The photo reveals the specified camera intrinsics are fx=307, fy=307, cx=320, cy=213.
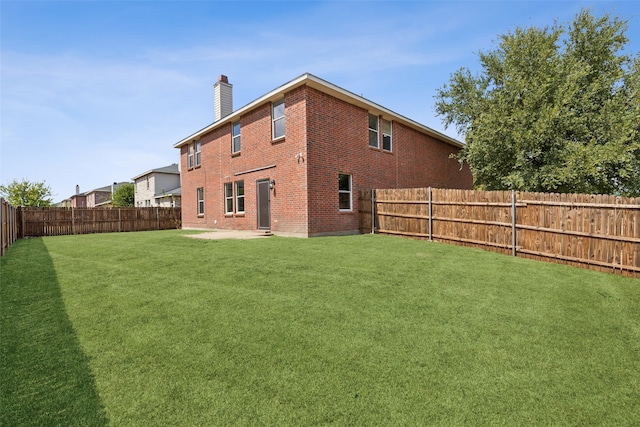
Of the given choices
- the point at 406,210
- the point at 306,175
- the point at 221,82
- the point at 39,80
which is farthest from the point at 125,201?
the point at 406,210

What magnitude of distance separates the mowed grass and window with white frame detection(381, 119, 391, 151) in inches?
396

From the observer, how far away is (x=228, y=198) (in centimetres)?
1588

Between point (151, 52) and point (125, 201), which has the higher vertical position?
point (151, 52)

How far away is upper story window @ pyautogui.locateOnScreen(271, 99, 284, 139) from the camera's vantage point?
12383mm

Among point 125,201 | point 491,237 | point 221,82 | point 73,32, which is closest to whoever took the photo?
point 73,32

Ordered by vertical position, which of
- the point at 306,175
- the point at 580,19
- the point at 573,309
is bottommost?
the point at 573,309

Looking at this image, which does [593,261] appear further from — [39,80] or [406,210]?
[39,80]

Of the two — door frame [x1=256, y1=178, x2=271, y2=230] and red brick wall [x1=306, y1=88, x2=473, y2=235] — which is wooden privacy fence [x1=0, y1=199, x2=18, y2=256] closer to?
door frame [x1=256, y1=178, x2=271, y2=230]

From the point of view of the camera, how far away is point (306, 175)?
441 inches

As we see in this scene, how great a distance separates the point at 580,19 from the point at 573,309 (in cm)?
1821

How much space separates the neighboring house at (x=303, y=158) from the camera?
11461mm

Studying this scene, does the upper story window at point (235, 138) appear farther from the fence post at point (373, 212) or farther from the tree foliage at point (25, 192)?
the tree foliage at point (25, 192)

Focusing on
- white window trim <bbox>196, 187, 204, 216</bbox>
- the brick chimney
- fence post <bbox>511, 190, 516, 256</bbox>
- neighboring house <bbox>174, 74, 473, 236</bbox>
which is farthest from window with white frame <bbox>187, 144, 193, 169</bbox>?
fence post <bbox>511, 190, 516, 256</bbox>

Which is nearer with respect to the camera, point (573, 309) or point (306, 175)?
point (573, 309)
